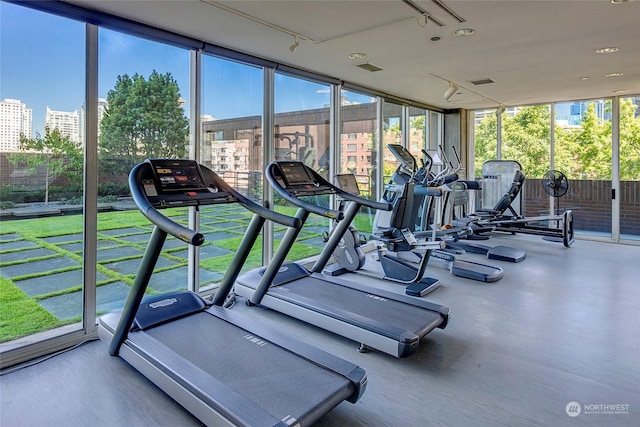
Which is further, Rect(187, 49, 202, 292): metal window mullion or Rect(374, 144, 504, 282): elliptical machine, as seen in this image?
Rect(374, 144, 504, 282): elliptical machine

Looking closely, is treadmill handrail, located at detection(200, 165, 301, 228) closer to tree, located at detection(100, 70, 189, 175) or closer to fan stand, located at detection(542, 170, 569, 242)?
tree, located at detection(100, 70, 189, 175)

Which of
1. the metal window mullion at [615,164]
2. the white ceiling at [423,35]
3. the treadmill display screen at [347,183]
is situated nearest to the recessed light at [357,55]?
the white ceiling at [423,35]

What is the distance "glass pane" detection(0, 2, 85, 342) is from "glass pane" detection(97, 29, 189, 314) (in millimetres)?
197

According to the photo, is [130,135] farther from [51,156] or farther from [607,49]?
[607,49]

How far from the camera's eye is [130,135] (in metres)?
3.64

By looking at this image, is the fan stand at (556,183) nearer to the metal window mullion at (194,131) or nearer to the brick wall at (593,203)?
the brick wall at (593,203)

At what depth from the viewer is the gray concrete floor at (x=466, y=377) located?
2252 millimetres

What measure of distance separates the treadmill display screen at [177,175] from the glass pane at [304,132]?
2.01 meters

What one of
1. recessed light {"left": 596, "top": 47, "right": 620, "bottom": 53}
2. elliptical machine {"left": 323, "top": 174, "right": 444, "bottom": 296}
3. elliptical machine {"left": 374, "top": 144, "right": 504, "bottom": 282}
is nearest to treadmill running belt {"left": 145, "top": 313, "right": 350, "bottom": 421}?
elliptical machine {"left": 323, "top": 174, "right": 444, "bottom": 296}

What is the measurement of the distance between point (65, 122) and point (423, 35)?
320 centimetres

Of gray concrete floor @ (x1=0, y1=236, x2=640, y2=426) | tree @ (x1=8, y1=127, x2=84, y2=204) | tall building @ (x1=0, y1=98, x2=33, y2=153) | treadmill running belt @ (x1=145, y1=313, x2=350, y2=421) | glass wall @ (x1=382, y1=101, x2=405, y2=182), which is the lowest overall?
gray concrete floor @ (x1=0, y1=236, x2=640, y2=426)

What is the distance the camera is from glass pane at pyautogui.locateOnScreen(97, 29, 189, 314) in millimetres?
3439

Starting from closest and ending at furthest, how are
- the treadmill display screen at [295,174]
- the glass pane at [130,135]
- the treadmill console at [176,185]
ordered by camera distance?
the treadmill console at [176,185] < the glass pane at [130,135] < the treadmill display screen at [295,174]

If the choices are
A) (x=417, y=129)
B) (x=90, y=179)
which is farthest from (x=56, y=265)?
(x=417, y=129)
